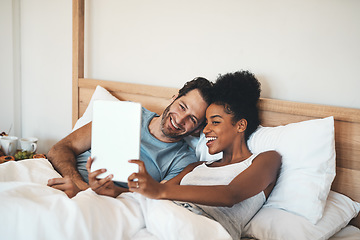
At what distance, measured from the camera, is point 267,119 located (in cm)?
150

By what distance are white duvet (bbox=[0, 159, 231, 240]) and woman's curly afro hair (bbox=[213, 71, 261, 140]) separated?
53 centimetres

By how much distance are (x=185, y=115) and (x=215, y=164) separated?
9.7 inches

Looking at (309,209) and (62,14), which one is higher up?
(62,14)

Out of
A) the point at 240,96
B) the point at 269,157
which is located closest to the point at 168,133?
the point at 240,96

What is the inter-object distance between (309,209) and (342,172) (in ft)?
0.83

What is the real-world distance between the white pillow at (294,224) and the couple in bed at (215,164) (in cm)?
4

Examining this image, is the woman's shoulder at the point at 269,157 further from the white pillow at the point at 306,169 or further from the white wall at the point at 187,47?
the white wall at the point at 187,47

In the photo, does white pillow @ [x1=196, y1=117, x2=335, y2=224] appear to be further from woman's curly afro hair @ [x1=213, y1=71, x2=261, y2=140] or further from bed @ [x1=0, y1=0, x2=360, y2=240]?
woman's curly afro hair @ [x1=213, y1=71, x2=261, y2=140]

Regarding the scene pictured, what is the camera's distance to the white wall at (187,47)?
1.42 metres

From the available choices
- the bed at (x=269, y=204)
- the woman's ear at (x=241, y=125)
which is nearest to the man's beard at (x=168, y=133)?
the bed at (x=269, y=204)

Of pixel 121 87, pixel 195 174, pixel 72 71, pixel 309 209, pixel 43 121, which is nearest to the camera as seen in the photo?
pixel 309 209

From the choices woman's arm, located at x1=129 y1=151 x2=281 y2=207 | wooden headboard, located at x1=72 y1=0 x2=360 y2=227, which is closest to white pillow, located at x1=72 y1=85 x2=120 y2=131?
wooden headboard, located at x1=72 y1=0 x2=360 y2=227

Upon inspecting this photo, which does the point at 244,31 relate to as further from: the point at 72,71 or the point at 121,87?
Answer: the point at 72,71

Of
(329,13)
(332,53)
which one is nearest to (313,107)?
(332,53)
